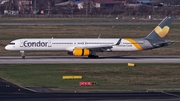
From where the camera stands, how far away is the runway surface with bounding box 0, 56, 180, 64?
65.9m

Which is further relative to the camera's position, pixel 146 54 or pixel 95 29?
pixel 95 29

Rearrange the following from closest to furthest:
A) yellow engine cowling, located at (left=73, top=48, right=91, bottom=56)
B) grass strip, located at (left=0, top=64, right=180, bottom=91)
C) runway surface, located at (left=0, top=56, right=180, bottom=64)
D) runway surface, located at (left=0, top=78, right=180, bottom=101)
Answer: runway surface, located at (left=0, top=78, right=180, bottom=101)
grass strip, located at (left=0, top=64, right=180, bottom=91)
runway surface, located at (left=0, top=56, right=180, bottom=64)
yellow engine cowling, located at (left=73, top=48, right=91, bottom=56)

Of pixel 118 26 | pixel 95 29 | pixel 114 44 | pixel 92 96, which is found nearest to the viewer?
pixel 92 96

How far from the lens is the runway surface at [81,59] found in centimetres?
6588

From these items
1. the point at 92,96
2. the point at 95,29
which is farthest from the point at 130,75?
the point at 95,29

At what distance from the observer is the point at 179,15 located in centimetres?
18712

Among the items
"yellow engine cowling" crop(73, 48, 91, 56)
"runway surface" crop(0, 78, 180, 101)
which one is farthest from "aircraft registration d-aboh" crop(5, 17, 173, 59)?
"runway surface" crop(0, 78, 180, 101)

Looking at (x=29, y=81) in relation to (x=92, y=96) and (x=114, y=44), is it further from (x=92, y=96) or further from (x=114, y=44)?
(x=114, y=44)

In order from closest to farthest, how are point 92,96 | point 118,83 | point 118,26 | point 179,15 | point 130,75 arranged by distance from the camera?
point 92,96, point 118,83, point 130,75, point 118,26, point 179,15

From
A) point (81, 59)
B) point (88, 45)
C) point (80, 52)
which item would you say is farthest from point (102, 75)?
point (88, 45)

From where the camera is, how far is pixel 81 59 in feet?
225

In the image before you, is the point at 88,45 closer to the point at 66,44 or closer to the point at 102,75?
the point at 66,44

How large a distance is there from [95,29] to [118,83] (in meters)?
72.9

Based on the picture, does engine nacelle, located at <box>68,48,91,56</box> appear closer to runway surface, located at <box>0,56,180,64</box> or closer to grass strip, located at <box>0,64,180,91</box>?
runway surface, located at <box>0,56,180,64</box>
